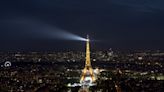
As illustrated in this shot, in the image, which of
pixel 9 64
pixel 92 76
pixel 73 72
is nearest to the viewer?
pixel 92 76

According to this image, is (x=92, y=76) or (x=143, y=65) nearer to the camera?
(x=92, y=76)

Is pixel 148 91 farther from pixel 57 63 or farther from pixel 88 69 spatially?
pixel 57 63

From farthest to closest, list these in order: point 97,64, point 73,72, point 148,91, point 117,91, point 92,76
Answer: point 97,64
point 73,72
point 92,76
point 148,91
point 117,91

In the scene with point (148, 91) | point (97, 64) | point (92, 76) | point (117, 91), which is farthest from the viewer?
point (97, 64)

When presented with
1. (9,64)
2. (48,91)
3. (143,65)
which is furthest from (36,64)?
(48,91)

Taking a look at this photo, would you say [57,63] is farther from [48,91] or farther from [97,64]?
[48,91]

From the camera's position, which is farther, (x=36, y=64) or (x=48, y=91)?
(x=36, y=64)

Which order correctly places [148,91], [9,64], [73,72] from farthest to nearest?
[9,64] < [73,72] < [148,91]

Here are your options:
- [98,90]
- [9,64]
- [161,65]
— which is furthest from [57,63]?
[98,90]
